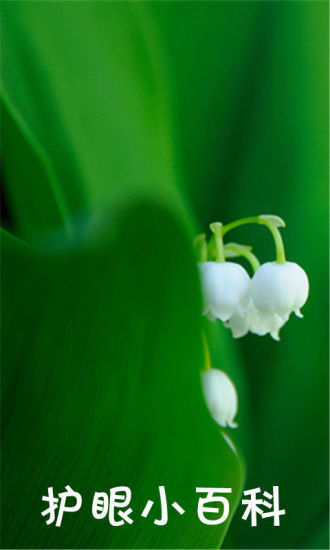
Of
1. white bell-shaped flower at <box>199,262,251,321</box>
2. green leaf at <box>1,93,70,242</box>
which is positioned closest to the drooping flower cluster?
white bell-shaped flower at <box>199,262,251,321</box>

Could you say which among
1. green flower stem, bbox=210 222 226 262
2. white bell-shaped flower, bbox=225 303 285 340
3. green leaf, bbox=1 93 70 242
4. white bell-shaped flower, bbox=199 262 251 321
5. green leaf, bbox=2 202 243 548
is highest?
green leaf, bbox=1 93 70 242

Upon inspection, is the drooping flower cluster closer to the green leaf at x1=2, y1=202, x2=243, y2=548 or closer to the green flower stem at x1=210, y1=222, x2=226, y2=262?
the green flower stem at x1=210, y1=222, x2=226, y2=262

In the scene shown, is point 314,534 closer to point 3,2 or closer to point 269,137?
point 269,137

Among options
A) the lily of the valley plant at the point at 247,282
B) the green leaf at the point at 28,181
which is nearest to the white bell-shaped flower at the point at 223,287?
the lily of the valley plant at the point at 247,282

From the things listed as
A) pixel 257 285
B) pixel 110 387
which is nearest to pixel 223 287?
pixel 257 285

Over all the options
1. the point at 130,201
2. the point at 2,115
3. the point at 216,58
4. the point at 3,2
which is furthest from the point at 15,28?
the point at 130,201
